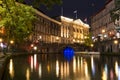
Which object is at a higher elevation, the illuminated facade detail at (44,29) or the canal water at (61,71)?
the illuminated facade detail at (44,29)

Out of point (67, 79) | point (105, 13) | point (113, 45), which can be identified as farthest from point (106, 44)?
point (67, 79)

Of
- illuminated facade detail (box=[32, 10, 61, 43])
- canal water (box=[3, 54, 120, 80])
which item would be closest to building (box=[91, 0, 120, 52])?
illuminated facade detail (box=[32, 10, 61, 43])

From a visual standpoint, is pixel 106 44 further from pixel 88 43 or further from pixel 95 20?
pixel 95 20

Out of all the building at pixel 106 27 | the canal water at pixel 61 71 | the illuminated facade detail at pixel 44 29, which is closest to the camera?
the canal water at pixel 61 71

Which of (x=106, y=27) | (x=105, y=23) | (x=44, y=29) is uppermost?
(x=105, y=23)

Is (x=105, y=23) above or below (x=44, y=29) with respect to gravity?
above

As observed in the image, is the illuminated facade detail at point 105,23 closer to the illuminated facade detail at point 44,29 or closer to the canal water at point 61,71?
the illuminated facade detail at point 44,29

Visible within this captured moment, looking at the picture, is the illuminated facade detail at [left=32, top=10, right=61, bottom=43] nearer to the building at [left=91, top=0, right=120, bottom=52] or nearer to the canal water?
the building at [left=91, top=0, right=120, bottom=52]

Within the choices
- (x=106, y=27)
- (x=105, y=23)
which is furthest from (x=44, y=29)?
(x=106, y=27)

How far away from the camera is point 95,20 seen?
198m

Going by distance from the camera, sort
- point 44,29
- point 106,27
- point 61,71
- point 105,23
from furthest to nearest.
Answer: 1. point 44,29
2. point 105,23
3. point 106,27
4. point 61,71

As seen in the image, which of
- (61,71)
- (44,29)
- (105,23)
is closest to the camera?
(61,71)

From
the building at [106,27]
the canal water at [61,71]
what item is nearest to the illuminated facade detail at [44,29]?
the building at [106,27]

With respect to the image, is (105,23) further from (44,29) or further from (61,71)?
(61,71)
